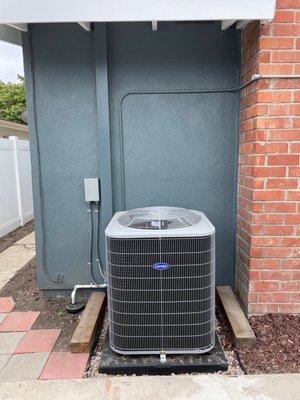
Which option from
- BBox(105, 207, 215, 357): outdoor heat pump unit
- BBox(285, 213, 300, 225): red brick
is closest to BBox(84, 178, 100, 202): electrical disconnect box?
BBox(105, 207, 215, 357): outdoor heat pump unit

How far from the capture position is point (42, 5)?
2.28 metres

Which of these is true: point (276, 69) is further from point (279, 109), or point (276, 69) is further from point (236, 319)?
point (236, 319)

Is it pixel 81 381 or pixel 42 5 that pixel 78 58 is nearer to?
pixel 42 5

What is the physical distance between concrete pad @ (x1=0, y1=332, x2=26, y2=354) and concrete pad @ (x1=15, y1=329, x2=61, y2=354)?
0.04m

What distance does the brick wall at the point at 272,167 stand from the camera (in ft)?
7.98

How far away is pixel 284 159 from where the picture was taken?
2.53 metres

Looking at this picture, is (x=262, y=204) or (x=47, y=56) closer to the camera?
(x=262, y=204)

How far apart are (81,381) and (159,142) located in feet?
6.73

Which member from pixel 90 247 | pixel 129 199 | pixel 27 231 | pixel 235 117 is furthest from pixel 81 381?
pixel 27 231

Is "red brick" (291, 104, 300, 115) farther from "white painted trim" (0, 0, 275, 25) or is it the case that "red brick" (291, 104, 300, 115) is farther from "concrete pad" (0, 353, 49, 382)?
"concrete pad" (0, 353, 49, 382)

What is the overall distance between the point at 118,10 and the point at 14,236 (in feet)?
15.3

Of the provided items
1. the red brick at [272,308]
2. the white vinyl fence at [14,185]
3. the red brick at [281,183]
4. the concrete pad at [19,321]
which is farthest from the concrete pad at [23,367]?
the white vinyl fence at [14,185]

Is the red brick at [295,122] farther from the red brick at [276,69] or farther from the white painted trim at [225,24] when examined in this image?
the white painted trim at [225,24]

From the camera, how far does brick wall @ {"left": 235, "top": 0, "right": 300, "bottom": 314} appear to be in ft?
7.98
